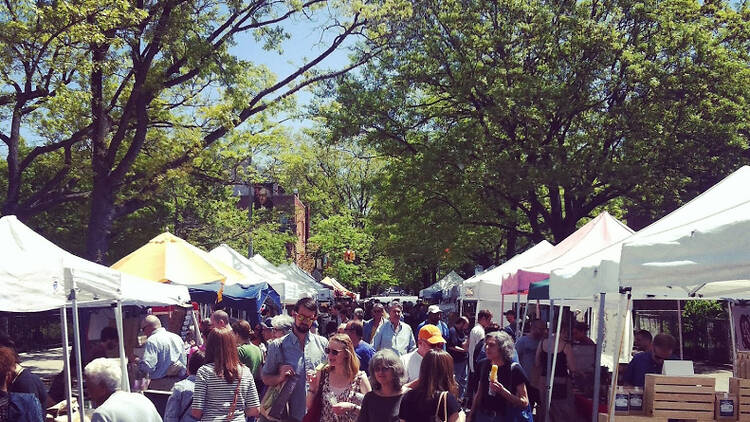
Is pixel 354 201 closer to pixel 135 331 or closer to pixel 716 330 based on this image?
pixel 716 330

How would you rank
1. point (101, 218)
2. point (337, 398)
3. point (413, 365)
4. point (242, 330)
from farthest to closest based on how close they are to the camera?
1. point (101, 218)
2. point (413, 365)
3. point (242, 330)
4. point (337, 398)

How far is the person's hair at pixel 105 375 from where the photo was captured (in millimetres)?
4988

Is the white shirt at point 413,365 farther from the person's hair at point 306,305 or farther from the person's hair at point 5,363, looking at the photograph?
the person's hair at point 5,363

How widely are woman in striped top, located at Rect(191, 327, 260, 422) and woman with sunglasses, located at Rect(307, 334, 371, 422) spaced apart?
0.67 metres

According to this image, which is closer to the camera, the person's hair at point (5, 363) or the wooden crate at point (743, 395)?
the person's hair at point (5, 363)

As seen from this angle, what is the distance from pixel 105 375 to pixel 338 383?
1831 millimetres

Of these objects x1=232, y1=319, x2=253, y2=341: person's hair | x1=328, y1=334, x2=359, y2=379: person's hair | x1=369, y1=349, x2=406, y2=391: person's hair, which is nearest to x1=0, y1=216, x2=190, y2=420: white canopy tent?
x1=232, y1=319, x2=253, y2=341: person's hair

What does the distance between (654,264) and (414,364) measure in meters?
3.85

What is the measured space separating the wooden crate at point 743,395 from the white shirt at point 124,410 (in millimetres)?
5237

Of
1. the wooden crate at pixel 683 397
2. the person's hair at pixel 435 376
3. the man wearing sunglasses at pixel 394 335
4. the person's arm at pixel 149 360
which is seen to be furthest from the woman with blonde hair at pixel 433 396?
the man wearing sunglasses at pixel 394 335

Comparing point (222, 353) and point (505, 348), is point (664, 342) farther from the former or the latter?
point (222, 353)

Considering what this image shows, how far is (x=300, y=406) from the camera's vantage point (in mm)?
7129

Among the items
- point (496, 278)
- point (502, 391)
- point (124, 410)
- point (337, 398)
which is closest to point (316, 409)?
point (337, 398)

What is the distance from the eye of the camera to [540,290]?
1060cm
